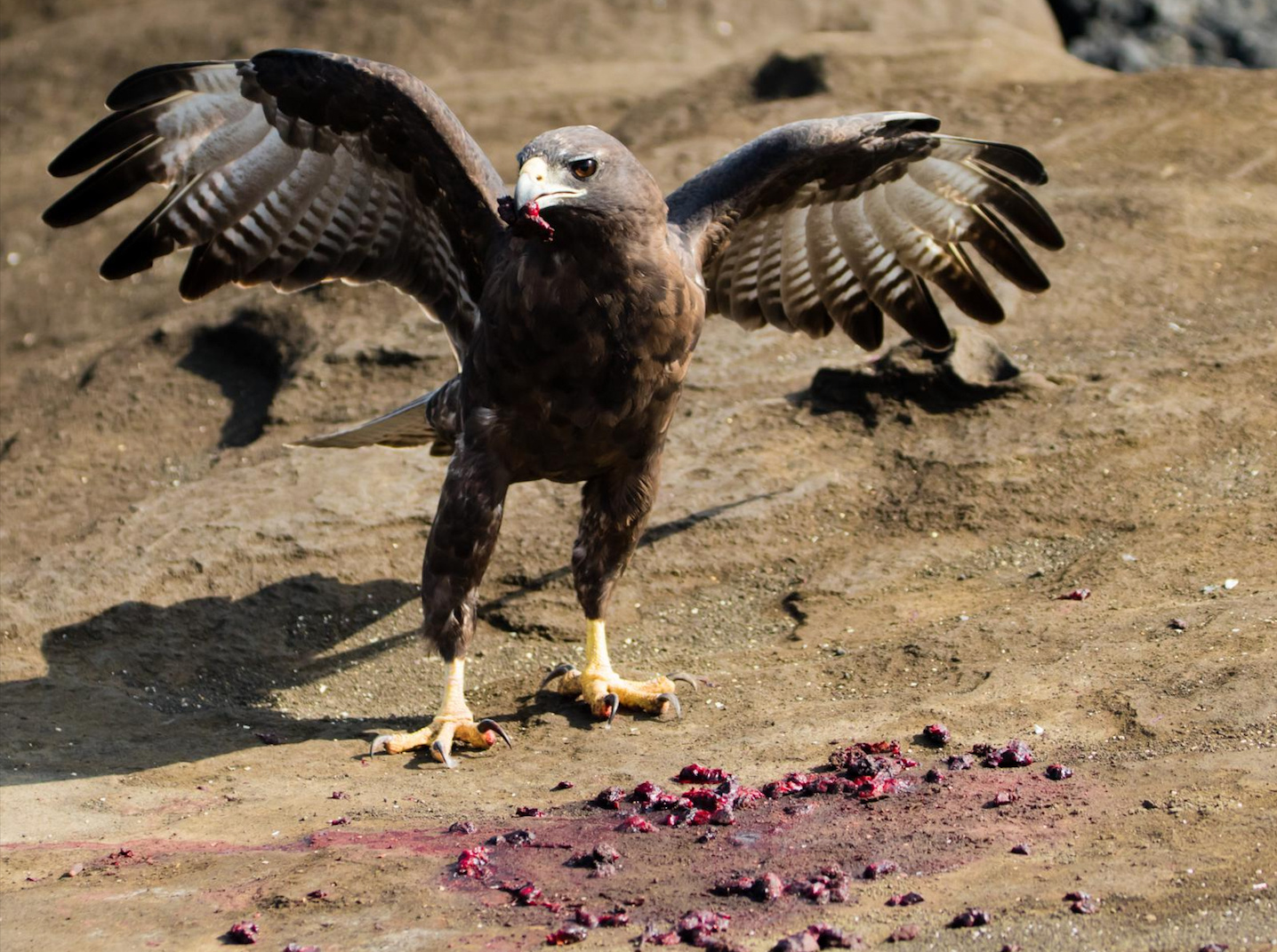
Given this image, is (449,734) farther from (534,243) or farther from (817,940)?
(817,940)

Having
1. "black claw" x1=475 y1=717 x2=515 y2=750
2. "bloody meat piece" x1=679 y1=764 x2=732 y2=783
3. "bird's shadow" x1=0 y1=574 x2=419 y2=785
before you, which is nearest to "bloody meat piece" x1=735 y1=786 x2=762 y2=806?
"bloody meat piece" x1=679 y1=764 x2=732 y2=783

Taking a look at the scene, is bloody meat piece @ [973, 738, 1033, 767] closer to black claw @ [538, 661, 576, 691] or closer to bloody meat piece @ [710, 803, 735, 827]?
bloody meat piece @ [710, 803, 735, 827]

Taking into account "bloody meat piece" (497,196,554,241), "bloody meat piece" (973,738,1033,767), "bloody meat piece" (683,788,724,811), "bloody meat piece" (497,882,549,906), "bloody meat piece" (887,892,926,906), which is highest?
"bloody meat piece" (497,196,554,241)

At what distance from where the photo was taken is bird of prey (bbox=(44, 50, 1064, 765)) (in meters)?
4.73

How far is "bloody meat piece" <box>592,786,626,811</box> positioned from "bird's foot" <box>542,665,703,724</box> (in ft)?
2.64

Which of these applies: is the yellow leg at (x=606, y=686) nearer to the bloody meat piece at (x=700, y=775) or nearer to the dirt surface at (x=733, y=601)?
the dirt surface at (x=733, y=601)

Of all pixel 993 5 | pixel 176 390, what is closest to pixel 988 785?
pixel 176 390

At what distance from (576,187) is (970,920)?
2358 mm

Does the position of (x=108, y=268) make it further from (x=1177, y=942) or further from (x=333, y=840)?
(x=1177, y=942)

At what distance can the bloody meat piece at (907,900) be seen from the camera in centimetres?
352

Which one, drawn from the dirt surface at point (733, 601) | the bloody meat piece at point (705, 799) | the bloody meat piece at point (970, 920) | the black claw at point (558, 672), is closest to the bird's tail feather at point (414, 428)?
the dirt surface at point (733, 601)

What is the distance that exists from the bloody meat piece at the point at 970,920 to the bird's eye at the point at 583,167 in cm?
236

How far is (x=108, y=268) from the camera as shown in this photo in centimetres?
551

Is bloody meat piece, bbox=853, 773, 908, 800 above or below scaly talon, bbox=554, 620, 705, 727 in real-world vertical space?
above
